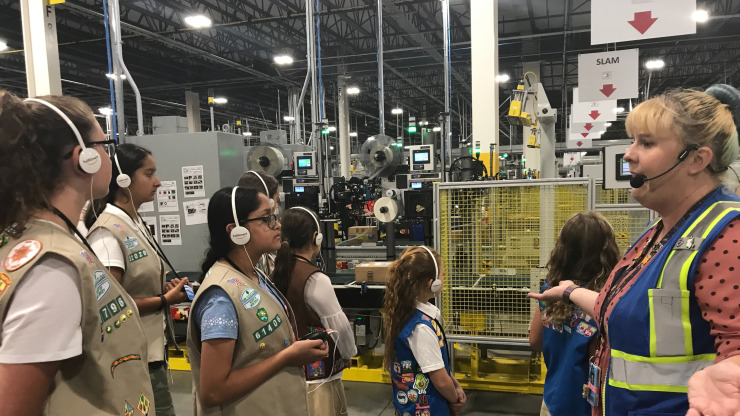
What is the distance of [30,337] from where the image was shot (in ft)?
2.82

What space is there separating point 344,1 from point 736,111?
32.7 feet

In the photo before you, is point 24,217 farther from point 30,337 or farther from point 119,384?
point 119,384

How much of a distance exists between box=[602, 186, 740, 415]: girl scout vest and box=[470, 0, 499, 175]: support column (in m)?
4.39

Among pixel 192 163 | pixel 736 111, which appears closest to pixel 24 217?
pixel 736 111

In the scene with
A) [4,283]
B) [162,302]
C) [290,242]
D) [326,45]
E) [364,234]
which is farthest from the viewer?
[326,45]

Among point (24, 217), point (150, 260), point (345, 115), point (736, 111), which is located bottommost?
point (150, 260)

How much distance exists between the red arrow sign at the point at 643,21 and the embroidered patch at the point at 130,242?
371 centimetres

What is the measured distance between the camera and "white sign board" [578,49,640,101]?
416cm

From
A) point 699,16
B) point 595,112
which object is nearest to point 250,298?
point 699,16

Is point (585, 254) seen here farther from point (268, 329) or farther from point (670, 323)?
point (268, 329)

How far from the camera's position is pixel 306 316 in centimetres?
225

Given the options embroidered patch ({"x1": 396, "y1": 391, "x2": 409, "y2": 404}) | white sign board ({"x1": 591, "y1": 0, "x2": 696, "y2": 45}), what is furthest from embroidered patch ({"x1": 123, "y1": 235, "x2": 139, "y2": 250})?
white sign board ({"x1": 591, "y1": 0, "x2": 696, "y2": 45})

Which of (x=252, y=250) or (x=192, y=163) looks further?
(x=192, y=163)

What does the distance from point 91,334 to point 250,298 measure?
61 centimetres
